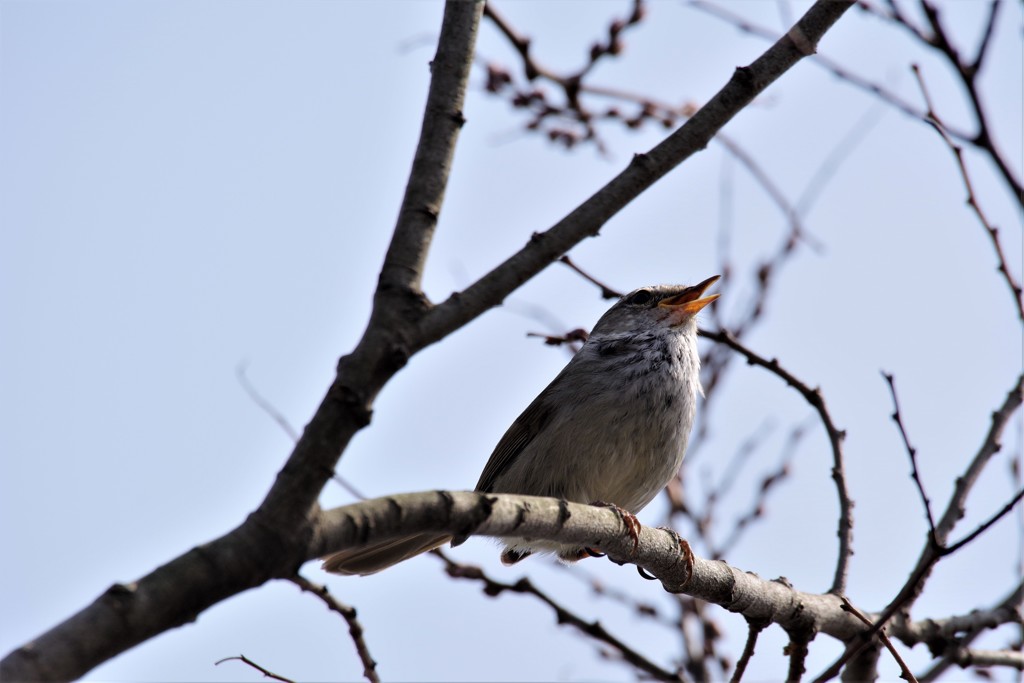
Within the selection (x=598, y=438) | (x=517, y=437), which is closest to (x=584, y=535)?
(x=598, y=438)

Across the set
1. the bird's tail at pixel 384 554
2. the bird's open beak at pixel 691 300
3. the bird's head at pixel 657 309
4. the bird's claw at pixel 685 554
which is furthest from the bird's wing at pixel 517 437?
the bird's claw at pixel 685 554

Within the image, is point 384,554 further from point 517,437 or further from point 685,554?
point 685,554

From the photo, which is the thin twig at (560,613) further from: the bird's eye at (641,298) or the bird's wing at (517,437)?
the bird's eye at (641,298)

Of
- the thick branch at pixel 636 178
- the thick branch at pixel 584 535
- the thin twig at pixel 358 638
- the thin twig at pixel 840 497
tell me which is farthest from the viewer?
the thin twig at pixel 840 497

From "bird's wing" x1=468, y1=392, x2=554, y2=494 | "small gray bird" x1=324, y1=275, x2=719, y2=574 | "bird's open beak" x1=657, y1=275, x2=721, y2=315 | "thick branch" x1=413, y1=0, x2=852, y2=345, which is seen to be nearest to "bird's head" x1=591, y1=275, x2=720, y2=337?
"bird's open beak" x1=657, y1=275, x2=721, y2=315

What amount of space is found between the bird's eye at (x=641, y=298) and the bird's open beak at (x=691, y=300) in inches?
5.4

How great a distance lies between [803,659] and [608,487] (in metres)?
1.28

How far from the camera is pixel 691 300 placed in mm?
6027

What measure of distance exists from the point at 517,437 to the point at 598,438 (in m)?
0.61

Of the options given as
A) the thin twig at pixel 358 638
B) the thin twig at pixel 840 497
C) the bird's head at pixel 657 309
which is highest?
the bird's head at pixel 657 309

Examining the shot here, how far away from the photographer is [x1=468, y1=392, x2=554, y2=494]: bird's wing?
536cm

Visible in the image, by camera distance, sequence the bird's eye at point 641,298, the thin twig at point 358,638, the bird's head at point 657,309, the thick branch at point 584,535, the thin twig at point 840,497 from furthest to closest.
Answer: the bird's eye at point 641,298 → the bird's head at point 657,309 → the thin twig at point 840,497 → the thin twig at point 358,638 → the thick branch at point 584,535

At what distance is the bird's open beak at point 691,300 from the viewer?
19.3 ft

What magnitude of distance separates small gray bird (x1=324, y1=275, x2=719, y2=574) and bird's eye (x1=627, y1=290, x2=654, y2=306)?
53 cm
